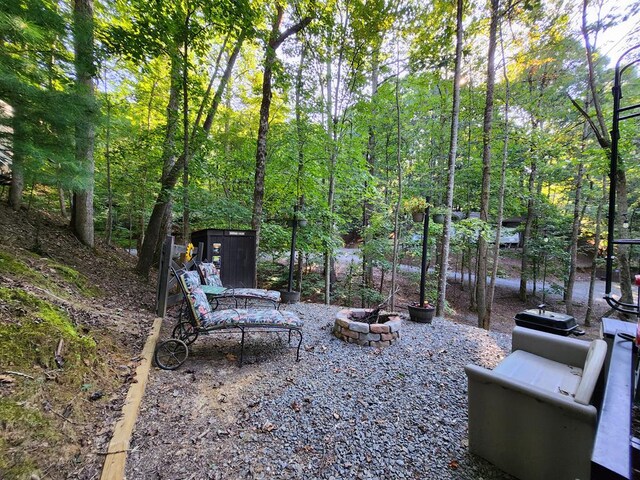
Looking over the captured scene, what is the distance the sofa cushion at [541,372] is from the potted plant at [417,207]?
2.88 metres

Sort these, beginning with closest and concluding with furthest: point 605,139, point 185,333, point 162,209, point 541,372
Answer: point 541,372, point 185,333, point 605,139, point 162,209

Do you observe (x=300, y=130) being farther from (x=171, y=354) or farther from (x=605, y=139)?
(x=605, y=139)

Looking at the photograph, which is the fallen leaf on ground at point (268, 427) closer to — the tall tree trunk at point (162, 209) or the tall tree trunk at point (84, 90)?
the tall tree trunk at point (84, 90)

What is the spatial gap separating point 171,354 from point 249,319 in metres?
0.85

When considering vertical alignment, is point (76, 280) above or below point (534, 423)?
above

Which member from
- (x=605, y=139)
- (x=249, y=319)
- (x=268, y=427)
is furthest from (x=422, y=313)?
(x=605, y=139)

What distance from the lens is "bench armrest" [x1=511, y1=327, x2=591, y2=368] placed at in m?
2.33

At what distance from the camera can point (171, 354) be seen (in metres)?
2.75

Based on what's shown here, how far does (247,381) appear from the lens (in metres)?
2.49

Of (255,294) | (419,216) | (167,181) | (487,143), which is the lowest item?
(255,294)

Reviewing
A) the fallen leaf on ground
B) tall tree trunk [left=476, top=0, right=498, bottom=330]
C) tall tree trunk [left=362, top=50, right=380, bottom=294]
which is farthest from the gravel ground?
tall tree trunk [left=362, top=50, right=380, bottom=294]

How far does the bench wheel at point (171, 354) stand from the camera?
258 cm

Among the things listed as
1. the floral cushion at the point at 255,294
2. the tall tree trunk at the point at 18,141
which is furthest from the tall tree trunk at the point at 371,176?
the tall tree trunk at the point at 18,141

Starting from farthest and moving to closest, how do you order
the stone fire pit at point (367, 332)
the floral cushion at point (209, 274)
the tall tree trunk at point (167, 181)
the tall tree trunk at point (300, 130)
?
the tall tree trunk at point (300, 130), the tall tree trunk at point (167, 181), the floral cushion at point (209, 274), the stone fire pit at point (367, 332)
